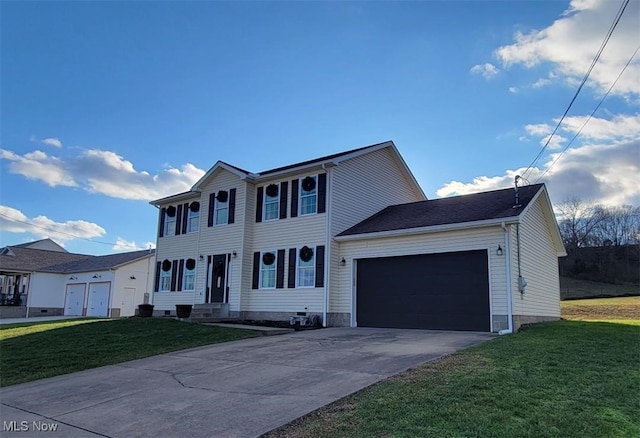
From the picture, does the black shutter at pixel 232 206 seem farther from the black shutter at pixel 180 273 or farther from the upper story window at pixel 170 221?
the upper story window at pixel 170 221

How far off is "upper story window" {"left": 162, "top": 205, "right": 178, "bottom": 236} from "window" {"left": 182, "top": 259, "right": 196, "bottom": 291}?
85.1 inches

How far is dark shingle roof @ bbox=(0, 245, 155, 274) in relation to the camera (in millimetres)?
32344

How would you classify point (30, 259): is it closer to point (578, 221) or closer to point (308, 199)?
point (308, 199)

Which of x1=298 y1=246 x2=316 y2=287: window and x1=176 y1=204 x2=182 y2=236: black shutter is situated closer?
x1=298 y1=246 x2=316 y2=287: window

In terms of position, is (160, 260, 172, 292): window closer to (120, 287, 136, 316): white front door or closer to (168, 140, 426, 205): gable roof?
(168, 140, 426, 205): gable roof

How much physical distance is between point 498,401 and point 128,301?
100 feet

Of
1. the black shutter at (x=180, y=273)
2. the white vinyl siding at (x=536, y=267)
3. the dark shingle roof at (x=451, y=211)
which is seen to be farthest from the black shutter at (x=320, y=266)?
the black shutter at (x=180, y=273)

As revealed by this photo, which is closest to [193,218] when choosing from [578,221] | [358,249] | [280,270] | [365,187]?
[280,270]

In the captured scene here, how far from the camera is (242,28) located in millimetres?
13430

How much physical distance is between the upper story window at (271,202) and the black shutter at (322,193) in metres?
2.11

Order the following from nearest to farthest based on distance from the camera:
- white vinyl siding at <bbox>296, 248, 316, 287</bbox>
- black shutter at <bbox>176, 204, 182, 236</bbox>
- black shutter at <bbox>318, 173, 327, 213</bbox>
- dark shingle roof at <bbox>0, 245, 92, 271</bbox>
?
1. white vinyl siding at <bbox>296, 248, 316, 287</bbox>
2. black shutter at <bbox>318, 173, 327, 213</bbox>
3. black shutter at <bbox>176, 204, 182, 236</bbox>
4. dark shingle roof at <bbox>0, 245, 92, 271</bbox>

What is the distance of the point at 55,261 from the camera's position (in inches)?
1464

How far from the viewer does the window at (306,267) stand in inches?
659

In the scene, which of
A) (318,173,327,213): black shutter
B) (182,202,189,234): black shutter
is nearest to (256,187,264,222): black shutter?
(318,173,327,213): black shutter
